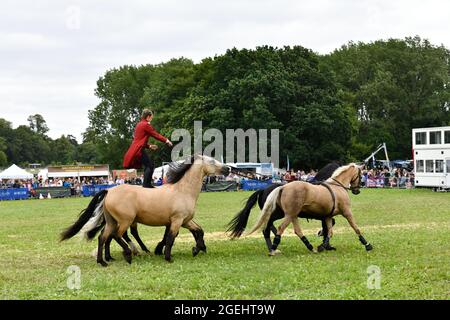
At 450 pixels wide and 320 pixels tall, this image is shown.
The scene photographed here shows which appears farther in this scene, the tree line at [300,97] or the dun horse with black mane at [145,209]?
the tree line at [300,97]

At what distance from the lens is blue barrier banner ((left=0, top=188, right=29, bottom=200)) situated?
161ft

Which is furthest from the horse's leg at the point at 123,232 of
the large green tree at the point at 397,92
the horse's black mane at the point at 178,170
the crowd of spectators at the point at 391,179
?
the large green tree at the point at 397,92

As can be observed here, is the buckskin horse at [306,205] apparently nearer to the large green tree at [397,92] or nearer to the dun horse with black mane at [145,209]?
the dun horse with black mane at [145,209]

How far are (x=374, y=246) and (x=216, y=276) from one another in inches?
214

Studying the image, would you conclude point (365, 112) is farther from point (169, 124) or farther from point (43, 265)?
point (43, 265)

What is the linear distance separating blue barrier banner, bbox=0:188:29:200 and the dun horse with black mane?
127 ft

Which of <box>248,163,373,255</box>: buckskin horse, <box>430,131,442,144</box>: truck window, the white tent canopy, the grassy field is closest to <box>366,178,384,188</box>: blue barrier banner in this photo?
<box>430,131,442,144</box>: truck window

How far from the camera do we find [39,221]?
2556cm

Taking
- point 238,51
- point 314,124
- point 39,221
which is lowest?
point 39,221

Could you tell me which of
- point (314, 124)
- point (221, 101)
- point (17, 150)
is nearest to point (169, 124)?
point (221, 101)

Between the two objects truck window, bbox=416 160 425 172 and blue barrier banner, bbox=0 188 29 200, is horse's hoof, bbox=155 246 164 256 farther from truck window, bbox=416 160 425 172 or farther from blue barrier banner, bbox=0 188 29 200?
blue barrier banner, bbox=0 188 29 200

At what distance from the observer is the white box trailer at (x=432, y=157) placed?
4419 centimetres

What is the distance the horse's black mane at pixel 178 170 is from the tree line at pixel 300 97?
48.3 meters
